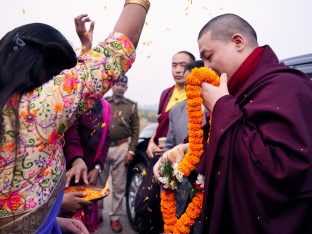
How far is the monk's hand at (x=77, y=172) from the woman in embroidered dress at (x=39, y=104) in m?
0.85

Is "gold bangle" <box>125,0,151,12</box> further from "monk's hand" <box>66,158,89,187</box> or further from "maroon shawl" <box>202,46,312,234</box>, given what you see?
"monk's hand" <box>66,158,89,187</box>

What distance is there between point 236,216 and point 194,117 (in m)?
0.77

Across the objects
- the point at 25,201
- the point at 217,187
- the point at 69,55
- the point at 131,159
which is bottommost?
the point at 131,159

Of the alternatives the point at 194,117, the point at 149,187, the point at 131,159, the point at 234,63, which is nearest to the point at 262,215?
the point at 194,117

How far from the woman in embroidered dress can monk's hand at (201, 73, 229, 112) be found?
65cm

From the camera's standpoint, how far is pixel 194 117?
2.35m

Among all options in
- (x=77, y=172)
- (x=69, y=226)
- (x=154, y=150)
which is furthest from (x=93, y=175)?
(x=154, y=150)

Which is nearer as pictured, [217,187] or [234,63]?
[217,187]

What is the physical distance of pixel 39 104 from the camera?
4.33 feet

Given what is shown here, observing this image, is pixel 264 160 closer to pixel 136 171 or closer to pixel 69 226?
pixel 69 226

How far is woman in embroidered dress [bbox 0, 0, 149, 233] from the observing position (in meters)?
1.31

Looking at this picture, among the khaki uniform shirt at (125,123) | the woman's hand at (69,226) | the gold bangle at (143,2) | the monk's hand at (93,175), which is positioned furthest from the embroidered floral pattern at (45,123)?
the khaki uniform shirt at (125,123)

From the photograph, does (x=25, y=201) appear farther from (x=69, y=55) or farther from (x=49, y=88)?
(x=69, y=55)

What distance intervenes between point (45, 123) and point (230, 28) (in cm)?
152
